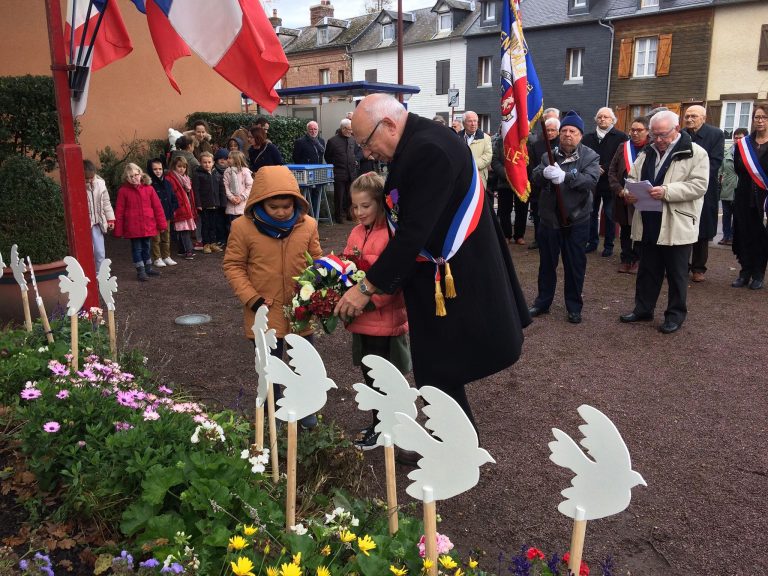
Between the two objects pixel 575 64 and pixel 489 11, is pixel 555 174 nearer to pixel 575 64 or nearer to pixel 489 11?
pixel 575 64

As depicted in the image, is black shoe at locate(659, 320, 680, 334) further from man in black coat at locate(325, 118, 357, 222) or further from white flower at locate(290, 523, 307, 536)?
man in black coat at locate(325, 118, 357, 222)

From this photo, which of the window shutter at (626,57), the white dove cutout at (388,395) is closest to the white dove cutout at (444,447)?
the white dove cutout at (388,395)

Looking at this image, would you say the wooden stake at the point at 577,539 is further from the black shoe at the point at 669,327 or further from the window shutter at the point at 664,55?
the window shutter at the point at 664,55

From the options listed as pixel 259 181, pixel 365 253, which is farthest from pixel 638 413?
pixel 259 181

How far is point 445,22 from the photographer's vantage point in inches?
1519

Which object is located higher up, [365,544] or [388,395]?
[388,395]

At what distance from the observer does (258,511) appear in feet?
7.59

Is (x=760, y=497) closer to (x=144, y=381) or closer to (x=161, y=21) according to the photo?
(x=144, y=381)

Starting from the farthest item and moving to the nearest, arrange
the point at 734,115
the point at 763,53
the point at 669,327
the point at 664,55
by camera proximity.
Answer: the point at 664,55 < the point at 734,115 < the point at 763,53 < the point at 669,327

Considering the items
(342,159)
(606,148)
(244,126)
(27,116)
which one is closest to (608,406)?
(606,148)

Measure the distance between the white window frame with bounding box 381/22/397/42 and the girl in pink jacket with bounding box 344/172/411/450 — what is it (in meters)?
40.4

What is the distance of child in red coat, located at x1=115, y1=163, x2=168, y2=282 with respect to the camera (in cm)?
838

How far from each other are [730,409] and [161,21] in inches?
205

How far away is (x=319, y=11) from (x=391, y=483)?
49660mm
